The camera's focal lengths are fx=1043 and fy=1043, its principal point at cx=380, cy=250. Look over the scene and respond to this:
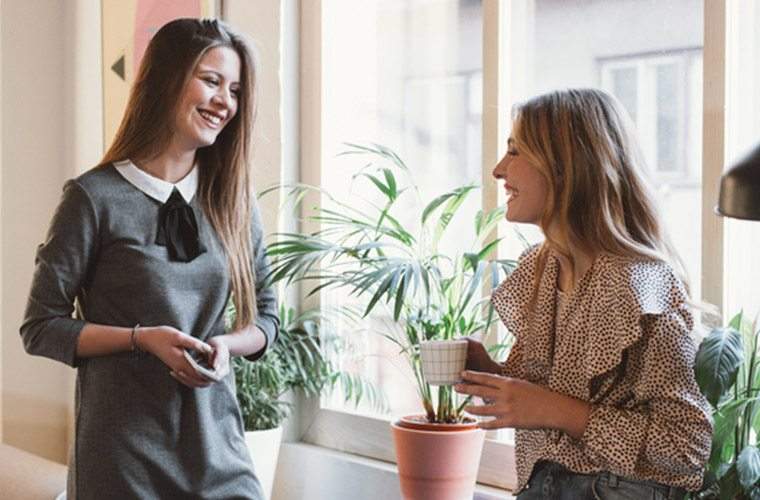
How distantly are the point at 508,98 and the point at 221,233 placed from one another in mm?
930

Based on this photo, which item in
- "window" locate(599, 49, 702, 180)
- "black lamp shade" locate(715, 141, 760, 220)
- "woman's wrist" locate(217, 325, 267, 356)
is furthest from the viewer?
"window" locate(599, 49, 702, 180)

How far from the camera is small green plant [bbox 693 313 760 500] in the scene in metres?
1.57

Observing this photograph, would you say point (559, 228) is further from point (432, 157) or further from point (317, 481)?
point (317, 481)

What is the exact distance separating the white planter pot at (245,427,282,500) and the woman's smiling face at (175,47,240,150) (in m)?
1.03

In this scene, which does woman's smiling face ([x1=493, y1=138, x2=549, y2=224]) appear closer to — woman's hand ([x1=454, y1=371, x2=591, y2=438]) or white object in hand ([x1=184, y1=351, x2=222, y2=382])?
woman's hand ([x1=454, y1=371, x2=591, y2=438])

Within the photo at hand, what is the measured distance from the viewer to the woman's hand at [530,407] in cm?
155

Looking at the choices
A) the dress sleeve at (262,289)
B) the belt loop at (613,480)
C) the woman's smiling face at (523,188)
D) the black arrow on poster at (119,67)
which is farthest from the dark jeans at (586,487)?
the black arrow on poster at (119,67)

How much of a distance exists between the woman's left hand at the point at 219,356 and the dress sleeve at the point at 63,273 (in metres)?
0.24

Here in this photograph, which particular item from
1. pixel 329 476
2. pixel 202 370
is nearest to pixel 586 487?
pixel 202 370

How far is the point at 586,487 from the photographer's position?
5.15 ft

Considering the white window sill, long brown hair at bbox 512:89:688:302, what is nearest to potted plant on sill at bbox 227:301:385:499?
the white window sill

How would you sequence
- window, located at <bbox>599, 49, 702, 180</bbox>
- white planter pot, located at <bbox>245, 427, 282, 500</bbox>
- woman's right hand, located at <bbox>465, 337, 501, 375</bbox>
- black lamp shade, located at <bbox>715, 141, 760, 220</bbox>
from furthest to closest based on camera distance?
1. white planter pot, located at <bbox>245, 427, 282, 500</bbox>
2. window, located at <bbox>599, 49, 702, 180</bbox>
3. woman's right hand, located at <bbox>465, 337, 501, 375</bbox>
4. black lamp shade, located at <bbox>715, 141, 760, 220</bbox>

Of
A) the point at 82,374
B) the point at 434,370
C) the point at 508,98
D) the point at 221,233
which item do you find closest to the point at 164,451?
the point at 82,374

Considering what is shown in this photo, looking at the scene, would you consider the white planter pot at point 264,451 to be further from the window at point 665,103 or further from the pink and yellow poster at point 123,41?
the pink and yellow poster at point 123,41
